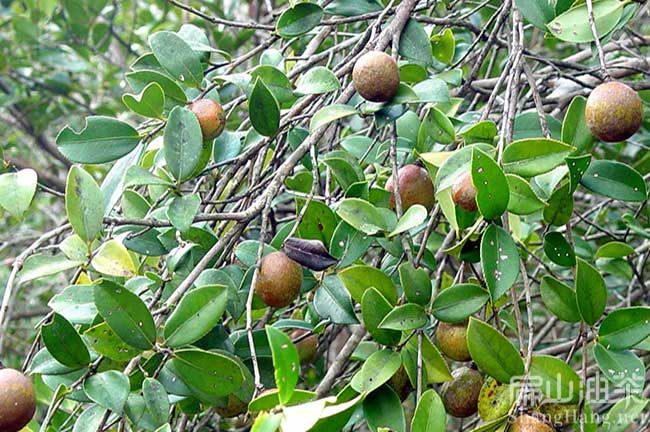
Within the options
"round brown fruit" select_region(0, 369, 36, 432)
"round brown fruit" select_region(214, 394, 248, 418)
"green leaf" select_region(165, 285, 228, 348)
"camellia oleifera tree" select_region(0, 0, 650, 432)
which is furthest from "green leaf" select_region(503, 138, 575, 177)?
"round brown fruit" select_region(0, 369, 36, 432)

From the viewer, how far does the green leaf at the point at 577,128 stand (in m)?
0.90

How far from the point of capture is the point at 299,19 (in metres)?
1.07

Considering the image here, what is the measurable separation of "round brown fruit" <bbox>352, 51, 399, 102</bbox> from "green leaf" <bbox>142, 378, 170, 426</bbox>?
16.1 inches

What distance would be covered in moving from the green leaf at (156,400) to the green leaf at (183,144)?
0.81 ft

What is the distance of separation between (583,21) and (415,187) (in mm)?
288

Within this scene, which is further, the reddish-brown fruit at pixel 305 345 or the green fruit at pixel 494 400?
the reddish-brown fruit at pixel 305 345

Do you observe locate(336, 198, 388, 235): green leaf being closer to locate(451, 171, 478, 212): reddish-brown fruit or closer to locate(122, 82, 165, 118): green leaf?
locate(451, 171, 478, 212): reddish-brown fruit

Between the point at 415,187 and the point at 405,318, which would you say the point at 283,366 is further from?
the point at 415,187

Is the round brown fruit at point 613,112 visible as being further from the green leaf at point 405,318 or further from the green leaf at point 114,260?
the green leaf at point 114,260

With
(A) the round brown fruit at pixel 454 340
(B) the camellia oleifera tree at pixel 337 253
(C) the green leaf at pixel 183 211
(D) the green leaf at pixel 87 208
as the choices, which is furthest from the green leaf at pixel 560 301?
(D) the green leaf at pixel 87 208

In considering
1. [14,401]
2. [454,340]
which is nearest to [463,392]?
[454,340]

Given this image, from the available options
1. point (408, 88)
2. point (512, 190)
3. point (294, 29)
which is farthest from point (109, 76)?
point (512, 190)

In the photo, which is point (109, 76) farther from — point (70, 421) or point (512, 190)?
point (512, 190)

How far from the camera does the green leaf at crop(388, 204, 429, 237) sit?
805mm
